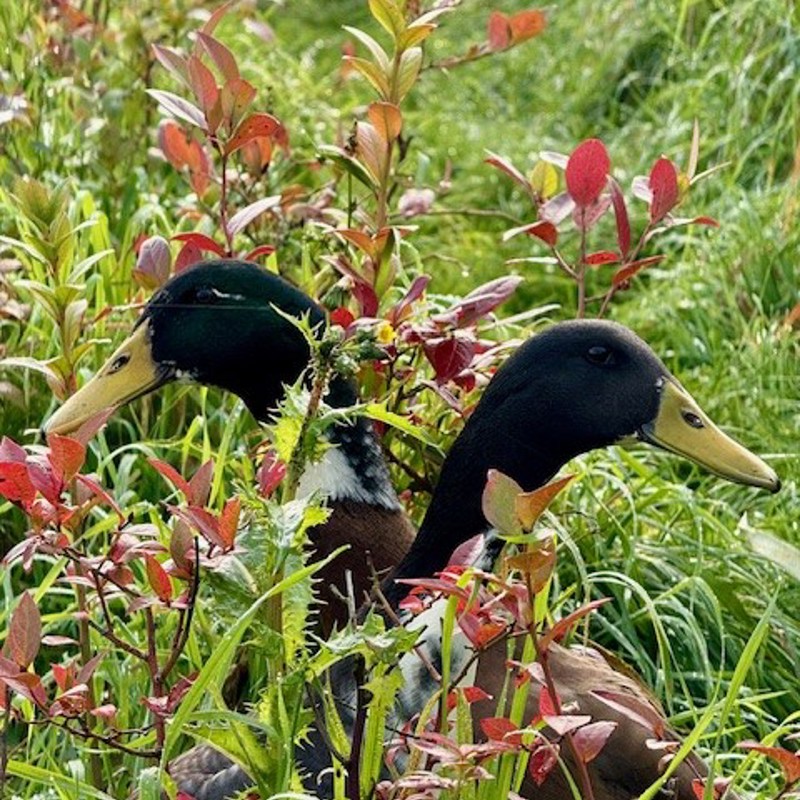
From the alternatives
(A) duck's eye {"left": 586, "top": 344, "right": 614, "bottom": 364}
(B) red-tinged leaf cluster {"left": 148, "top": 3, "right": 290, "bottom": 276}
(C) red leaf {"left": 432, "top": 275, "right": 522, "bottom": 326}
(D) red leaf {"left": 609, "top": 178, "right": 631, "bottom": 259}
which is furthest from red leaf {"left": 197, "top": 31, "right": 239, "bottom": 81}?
(A) duck's eye {"left": 586, "top": 344, "right": 614, "bottom": 364}

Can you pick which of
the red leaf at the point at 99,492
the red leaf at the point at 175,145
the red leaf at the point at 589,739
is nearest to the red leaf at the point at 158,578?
the red leaf at the point at 99,492

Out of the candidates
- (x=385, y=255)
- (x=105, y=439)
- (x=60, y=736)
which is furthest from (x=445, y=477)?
(x=105, y=439)

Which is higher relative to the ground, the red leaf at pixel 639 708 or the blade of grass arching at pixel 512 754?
the blade of grass arching at pixel 512 754

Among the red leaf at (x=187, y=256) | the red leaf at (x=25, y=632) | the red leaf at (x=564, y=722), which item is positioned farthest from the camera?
the red leaf at (x=187, y=256)

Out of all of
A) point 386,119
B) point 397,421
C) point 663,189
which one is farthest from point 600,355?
point 386,119

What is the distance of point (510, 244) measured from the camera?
5789 millimetres

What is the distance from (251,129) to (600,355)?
2.15 feet

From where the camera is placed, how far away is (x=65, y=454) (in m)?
2.64

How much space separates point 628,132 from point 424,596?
329 centimetres

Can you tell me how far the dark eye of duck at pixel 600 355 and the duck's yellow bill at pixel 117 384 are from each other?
2.24 feet

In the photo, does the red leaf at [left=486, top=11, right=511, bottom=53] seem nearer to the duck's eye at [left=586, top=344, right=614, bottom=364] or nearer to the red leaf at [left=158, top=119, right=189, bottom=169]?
the red leaf at [left=158, top=119, right=189, bottom=169]

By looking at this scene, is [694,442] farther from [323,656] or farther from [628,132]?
[628,132]

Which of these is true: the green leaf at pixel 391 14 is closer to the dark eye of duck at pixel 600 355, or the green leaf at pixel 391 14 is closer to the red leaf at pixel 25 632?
the dark eye of duck at pixel 600 355

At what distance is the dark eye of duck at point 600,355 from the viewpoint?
121 inches
